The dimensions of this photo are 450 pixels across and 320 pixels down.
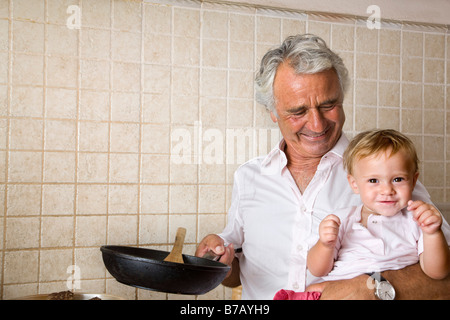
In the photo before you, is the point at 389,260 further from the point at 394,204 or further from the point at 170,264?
the point at 170,264

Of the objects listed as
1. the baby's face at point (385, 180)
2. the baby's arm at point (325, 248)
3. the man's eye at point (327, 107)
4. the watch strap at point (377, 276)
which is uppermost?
the man's eye at point (327, 107)

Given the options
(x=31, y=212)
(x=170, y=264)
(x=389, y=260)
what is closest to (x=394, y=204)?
(x=389, y=260)

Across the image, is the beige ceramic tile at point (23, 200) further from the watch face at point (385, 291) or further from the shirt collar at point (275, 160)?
the watch face at point (385, 291)

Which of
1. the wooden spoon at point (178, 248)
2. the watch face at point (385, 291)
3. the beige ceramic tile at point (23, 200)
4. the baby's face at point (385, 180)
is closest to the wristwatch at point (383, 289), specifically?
the watch face at point (385, 291)

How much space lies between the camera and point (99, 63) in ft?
2.36

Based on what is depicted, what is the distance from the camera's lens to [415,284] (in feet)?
1.90

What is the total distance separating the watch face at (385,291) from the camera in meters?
0.58

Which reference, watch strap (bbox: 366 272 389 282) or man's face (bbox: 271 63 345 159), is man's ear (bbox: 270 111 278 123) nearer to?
man's face (bbox: 271 63 345 159)

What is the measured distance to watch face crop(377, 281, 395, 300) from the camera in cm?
58

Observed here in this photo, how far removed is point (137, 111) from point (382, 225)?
0.53 metres

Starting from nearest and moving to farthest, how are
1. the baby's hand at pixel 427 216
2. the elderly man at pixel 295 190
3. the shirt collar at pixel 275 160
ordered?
1. the baby's hand at pixel 427 216
2. the elderly man at pixel 295 190
3. the shirt collar at pixel 275 160

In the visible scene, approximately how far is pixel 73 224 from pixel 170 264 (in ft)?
0.98

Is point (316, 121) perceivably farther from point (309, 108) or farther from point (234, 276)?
point (234, 276)

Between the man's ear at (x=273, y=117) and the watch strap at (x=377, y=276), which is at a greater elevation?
the man's ear at (x=273, y=117)
